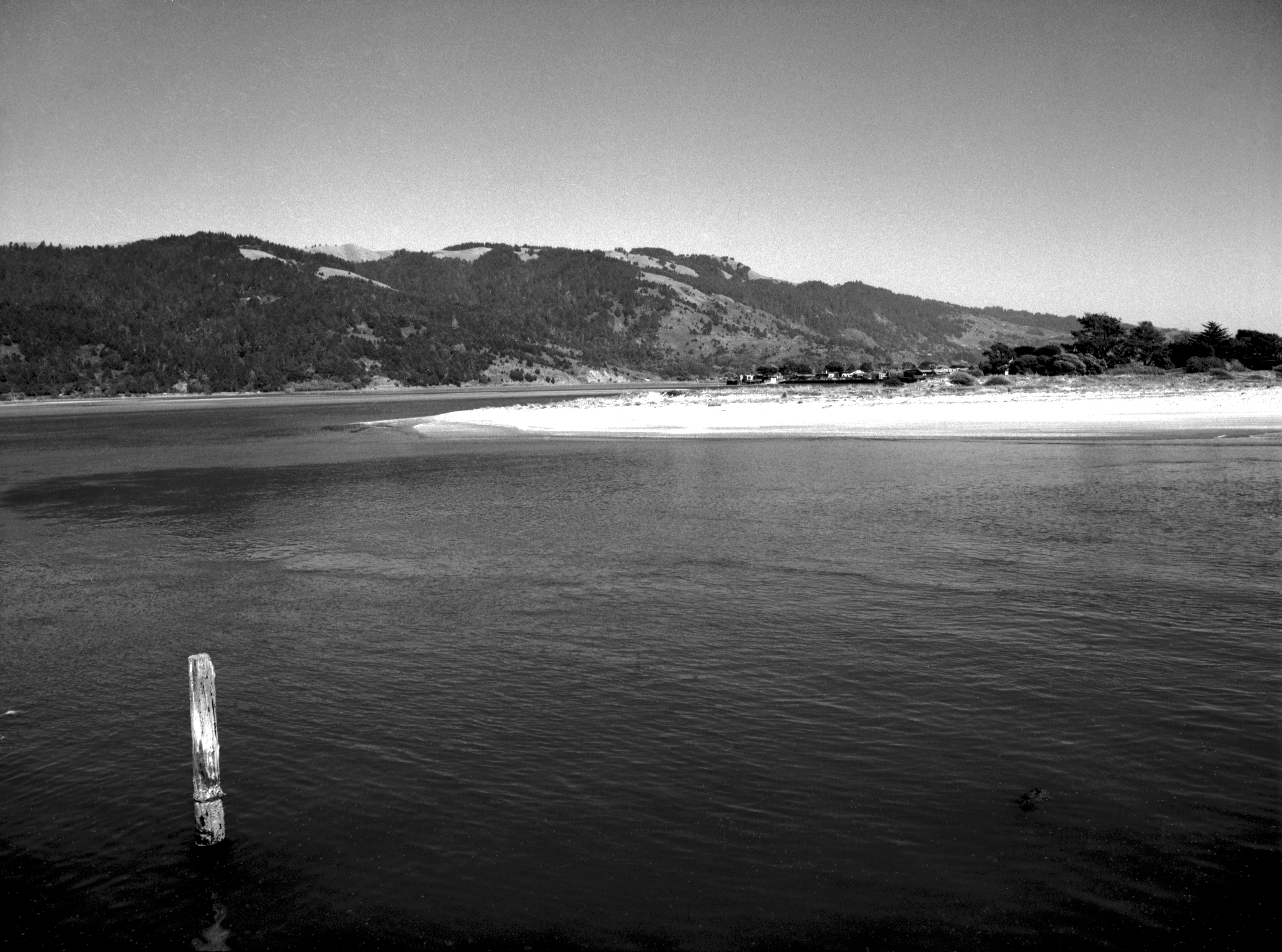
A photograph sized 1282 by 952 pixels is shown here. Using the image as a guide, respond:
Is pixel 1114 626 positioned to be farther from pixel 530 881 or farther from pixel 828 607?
pixel 530 881

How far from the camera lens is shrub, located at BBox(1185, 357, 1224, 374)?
263ft

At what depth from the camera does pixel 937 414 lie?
65562mm

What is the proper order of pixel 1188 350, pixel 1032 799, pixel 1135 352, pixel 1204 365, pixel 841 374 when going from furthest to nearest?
pixel 841 374 → pixel 1135 352 → pixel 1188 350 → pixel 1204 365 → pixel 1032 799

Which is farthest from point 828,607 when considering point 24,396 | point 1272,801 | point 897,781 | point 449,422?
point 24,396

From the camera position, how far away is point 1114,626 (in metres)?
15.4

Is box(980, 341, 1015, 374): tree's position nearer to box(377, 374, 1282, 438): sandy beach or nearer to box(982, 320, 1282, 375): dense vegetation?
box(982, 320, 1282, 375): dense vegetation

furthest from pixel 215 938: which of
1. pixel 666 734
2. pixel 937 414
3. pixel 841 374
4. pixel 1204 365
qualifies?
pixel 841 374

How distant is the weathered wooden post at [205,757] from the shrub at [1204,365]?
86297 mm

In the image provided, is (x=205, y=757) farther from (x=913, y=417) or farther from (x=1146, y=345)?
(x=1146, y=345)

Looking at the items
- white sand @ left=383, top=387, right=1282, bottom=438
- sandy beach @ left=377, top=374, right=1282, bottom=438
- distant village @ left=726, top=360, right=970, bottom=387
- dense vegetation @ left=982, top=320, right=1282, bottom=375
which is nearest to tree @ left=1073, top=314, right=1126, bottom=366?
dense vegetation @ left=982, top=320, right=1282, bottom=375

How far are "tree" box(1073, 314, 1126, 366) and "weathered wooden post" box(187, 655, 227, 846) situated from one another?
101 m

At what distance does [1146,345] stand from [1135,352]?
4.89 feet

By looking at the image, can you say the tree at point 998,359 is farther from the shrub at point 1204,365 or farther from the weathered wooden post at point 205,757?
the weathered wooden post at point 205,757

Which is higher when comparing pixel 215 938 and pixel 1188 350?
pixel 1188 350
